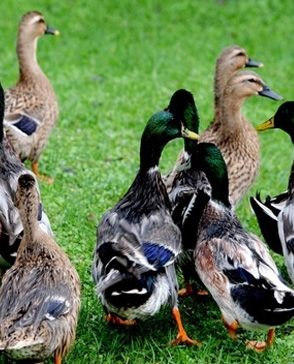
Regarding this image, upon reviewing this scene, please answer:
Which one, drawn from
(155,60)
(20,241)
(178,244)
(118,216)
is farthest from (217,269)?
(155,60)

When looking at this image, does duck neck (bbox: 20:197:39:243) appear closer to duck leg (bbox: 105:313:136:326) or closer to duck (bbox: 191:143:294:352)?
duck leg (bbox: 105:313:136:326)

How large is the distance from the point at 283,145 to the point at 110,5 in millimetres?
4941

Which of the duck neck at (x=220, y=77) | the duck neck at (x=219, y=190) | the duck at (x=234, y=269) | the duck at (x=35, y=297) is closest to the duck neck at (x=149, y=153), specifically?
the duck at (x=234, y=269)

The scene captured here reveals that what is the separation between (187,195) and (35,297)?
1.90 meters

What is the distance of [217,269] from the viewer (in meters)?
5.93

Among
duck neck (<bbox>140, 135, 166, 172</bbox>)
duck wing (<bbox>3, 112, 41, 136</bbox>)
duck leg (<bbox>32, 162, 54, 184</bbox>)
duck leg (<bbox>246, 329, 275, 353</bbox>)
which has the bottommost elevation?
duck leg (<bbox>246, 329, 275, 353</bbox>)

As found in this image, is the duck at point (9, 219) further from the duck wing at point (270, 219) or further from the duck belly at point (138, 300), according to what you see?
→ the duck wing at point (270, 219)

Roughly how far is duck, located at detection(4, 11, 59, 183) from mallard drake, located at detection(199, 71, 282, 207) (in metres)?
1.75

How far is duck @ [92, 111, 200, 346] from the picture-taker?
563 cm

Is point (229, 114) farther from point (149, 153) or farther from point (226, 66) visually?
point (149, 153)

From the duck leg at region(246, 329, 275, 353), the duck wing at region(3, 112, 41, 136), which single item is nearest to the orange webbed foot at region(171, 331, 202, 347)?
the duck leg at region(246, 329, 275, 353)

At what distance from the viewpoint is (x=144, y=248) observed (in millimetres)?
5852

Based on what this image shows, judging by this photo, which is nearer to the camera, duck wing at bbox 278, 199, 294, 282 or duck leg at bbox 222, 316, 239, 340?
duck leg at bbox 222, 316, 239, 340

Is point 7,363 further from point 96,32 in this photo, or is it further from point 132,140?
point 96,32
